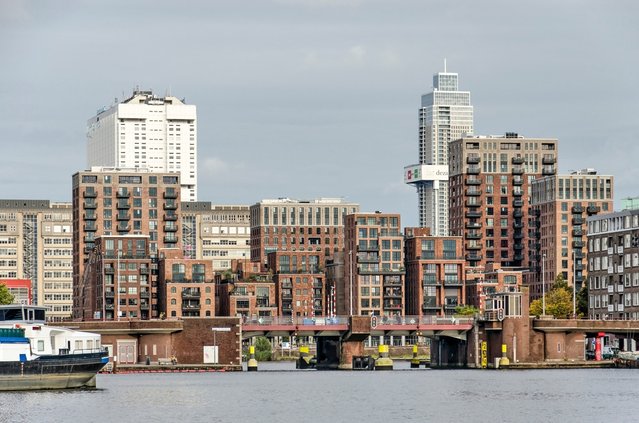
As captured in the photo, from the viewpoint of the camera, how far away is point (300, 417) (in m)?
138

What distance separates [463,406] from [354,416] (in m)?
15.1

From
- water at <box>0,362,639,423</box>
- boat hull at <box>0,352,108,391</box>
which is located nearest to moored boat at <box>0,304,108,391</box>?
boat hull at <box>0,352,108,391</box>

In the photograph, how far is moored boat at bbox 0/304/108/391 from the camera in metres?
163

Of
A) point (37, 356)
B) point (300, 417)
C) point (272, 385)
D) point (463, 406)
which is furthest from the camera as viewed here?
point (272, 385)

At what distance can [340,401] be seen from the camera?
158 m

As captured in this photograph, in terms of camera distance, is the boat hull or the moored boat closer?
the moored boat

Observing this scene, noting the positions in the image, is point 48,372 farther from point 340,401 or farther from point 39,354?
point 340,401

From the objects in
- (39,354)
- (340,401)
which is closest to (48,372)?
(39,354)

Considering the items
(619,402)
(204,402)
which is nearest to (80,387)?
(204,402)

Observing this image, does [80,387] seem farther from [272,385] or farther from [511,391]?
[511,391]

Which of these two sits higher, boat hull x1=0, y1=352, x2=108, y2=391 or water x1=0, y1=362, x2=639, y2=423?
boat hull x1=0, y1=352, x2=108, y2=391

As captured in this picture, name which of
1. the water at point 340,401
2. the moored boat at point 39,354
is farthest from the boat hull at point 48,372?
the water at point 340,401

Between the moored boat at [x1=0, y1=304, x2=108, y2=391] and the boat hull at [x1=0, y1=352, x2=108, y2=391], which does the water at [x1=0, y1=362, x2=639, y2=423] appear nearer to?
the boat hull at [x1=0, y1=352, x2=108, y2=391]

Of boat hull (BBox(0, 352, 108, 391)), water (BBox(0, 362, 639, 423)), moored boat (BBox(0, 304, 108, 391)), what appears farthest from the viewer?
boat hull (BBox(0, 352, 108, 391))
